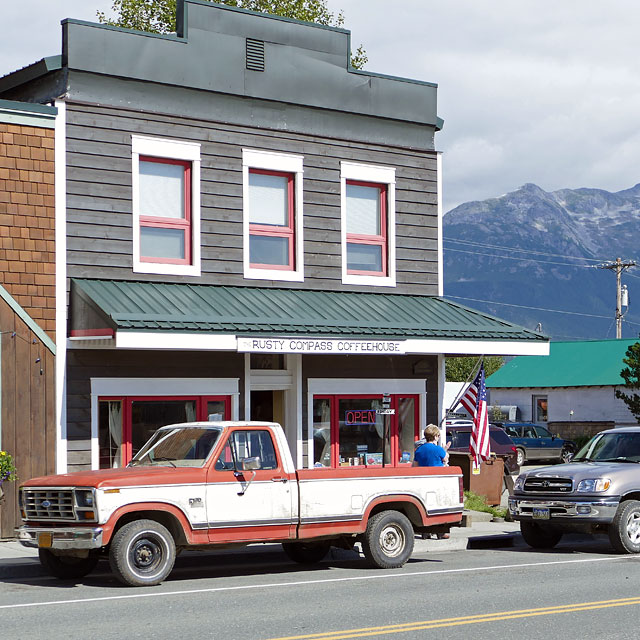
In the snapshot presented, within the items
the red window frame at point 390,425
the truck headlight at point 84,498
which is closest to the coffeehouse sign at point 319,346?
the red window frame at point 390,425

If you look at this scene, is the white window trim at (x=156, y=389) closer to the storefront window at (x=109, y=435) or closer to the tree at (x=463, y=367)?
the storefront window at (x=109, y=435)

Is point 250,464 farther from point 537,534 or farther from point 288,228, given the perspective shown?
point 288,228

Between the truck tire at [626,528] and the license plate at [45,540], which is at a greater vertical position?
the license plate at [45,540]

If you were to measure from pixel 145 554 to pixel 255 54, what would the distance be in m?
10.2

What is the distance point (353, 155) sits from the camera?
862 inches

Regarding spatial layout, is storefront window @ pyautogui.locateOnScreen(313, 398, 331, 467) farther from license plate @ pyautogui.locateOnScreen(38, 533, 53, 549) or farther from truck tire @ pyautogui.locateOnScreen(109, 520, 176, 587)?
license plate @ pyautogui.locateOnScreen(38, 533, 53, 549)

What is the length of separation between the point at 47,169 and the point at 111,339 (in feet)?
9.67

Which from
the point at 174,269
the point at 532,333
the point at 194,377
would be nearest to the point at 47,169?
the point at 174,269

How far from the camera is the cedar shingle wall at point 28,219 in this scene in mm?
17844

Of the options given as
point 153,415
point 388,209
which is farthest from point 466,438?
point 153,415

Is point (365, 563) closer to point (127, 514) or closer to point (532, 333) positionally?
point (127, 514)

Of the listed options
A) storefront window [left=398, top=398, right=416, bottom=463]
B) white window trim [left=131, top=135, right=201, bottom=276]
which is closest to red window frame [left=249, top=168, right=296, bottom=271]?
white window trim [left=131, top=135, right=201, bottom=276]

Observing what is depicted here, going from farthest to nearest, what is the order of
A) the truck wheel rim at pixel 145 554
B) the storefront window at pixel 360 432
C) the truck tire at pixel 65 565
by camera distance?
1. the storefront window at pixel 360 432
2. the truck tire at pixel 65 565
3. the truck wheel rim at pixel 145 554

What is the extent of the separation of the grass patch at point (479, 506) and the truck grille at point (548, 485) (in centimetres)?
418
